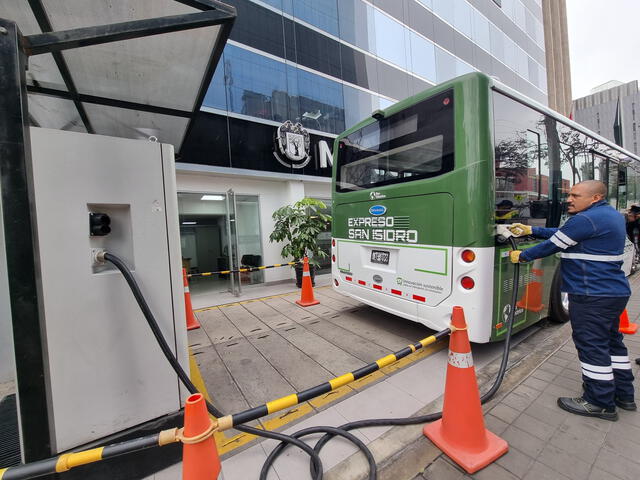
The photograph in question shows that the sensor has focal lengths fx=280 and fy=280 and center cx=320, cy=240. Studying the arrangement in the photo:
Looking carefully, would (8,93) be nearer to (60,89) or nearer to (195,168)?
(60,89)

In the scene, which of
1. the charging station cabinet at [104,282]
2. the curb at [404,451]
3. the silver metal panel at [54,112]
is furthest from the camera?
the silver metal panel at [54,112]

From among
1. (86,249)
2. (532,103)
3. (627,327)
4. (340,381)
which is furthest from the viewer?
(627,327)

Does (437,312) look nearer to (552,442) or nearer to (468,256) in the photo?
(468,256)

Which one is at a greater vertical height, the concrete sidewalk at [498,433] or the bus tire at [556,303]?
the bus tire at [556,303]

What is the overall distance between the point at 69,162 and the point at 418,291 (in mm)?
3473

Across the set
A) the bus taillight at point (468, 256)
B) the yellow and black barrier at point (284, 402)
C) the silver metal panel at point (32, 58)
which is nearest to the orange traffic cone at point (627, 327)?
the bus taillight at point (468, 256)

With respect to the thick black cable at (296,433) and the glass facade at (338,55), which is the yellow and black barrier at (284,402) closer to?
the thick black cable at (296,433)

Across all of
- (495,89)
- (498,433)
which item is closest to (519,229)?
(495,89)

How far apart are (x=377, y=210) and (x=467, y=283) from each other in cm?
152

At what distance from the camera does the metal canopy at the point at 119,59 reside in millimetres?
2035

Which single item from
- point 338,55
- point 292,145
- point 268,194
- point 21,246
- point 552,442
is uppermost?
point 338,55

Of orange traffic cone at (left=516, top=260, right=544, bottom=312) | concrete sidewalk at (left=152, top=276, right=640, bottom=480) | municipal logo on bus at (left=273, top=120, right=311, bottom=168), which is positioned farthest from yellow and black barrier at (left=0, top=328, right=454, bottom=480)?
municipal logo on bus at (left=273, top=120, right=311, bottom=168)

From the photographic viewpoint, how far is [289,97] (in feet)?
27.5

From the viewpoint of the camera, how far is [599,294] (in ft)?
7.50
